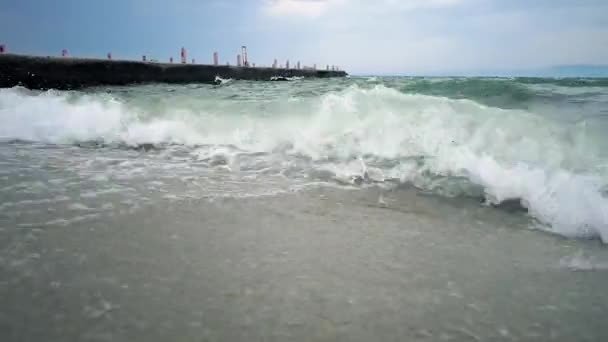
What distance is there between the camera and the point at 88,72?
65.5 ft

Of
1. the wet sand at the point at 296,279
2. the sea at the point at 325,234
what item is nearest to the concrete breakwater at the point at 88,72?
the sea at the point at 325,234

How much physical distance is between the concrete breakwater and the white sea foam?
1101 centimetres

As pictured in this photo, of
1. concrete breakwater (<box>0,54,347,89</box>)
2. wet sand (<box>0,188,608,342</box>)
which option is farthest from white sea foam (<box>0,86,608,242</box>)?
concrete breakwater (<box>0,54,347,89</box>)

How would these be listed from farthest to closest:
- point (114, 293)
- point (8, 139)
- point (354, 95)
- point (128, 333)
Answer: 1. point (354, 95)
2. point (8, 139)
3. point (114, 293)
4. point (128, 333)

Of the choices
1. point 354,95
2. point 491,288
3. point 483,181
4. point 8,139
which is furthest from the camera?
point 354,95

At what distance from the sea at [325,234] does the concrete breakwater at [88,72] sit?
14.1 metres

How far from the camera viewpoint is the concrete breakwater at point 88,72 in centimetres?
1638

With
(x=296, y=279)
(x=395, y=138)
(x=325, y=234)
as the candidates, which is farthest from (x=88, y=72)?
(x=296, y=279)

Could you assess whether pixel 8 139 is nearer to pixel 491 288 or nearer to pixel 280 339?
pixel 280 339

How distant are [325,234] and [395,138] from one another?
2615 millimetres

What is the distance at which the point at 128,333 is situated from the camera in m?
1.31

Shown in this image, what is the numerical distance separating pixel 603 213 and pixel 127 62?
936 inches

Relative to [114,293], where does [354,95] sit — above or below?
above

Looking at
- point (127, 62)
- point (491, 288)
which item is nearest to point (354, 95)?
point (491, 288)
